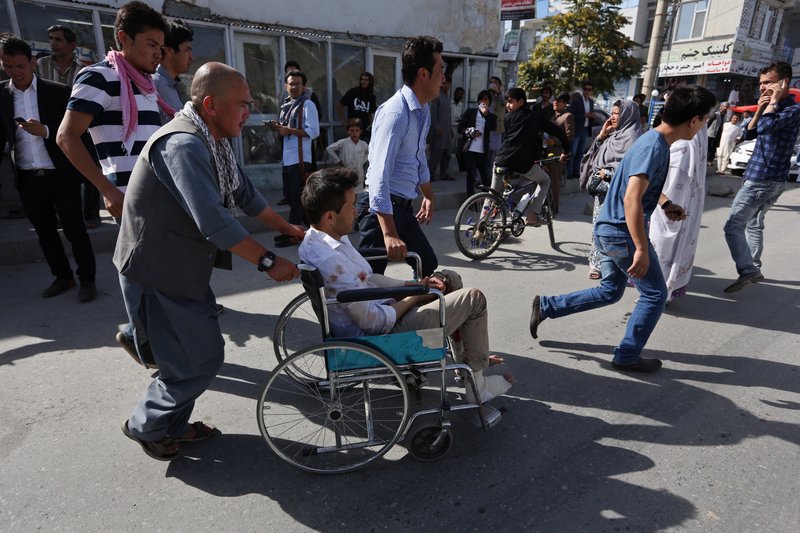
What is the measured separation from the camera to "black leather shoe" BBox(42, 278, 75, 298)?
14.3ft

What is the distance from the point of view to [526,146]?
6016 millimetres

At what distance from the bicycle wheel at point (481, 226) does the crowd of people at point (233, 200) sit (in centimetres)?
106

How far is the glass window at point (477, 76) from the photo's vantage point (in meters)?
11.4

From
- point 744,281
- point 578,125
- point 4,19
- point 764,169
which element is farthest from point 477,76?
point 4,19

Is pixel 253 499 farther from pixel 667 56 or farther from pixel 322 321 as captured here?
pixel 667 56

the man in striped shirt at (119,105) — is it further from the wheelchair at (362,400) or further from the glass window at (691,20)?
the glass window at (691,20)

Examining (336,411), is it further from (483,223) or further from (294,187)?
(294,187)

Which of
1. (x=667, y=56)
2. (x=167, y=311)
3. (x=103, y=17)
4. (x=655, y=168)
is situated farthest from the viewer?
(x=667, y=56)

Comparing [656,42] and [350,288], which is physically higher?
[656,42]

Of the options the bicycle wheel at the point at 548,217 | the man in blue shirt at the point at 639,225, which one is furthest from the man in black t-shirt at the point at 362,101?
the man in blue shirt at the point at 639,225

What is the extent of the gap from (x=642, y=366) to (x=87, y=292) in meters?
4.26

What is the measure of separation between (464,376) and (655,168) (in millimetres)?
1647

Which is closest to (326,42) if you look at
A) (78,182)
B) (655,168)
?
(78,182)

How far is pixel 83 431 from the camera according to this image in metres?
2.66
